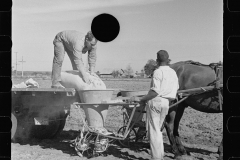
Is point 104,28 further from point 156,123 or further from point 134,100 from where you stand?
point 156,123

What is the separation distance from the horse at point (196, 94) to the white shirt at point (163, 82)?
1301 mm

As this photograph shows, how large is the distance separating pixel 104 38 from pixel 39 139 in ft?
13.5

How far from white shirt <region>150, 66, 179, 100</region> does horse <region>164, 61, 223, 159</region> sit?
1301mm

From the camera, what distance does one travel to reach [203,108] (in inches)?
229

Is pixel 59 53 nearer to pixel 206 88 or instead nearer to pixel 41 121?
pixel 41 121

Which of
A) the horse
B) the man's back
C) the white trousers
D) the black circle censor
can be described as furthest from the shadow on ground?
the black circle censor

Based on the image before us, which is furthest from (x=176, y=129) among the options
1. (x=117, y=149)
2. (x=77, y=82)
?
(x=77, y=82)

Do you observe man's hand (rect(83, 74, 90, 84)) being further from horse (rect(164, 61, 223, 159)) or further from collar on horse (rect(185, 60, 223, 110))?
collar on horse (rect(185, 60, 223, 110))

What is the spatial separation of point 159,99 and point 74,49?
2.12 m

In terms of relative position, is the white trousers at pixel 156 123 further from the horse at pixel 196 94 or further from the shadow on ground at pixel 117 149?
the horse at pixel 196 94

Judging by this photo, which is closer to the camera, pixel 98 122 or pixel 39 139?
pixel 98 122

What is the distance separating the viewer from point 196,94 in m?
5.68
